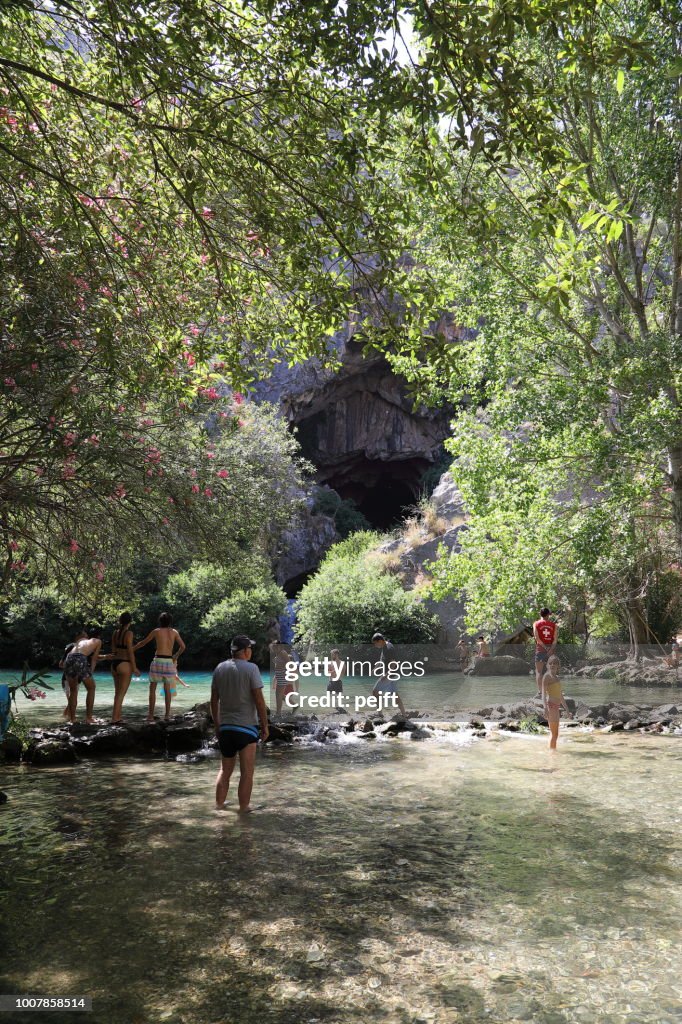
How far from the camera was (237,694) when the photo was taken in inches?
285

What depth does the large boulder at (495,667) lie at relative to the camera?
25.1 metres

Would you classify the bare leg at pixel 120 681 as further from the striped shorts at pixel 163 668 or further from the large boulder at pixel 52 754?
the large boulder at pixel 52 754

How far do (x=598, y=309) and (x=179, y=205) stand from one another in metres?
10.5

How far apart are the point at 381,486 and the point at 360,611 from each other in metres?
24.9

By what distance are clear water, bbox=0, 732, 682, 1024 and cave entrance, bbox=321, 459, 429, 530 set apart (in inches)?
1573

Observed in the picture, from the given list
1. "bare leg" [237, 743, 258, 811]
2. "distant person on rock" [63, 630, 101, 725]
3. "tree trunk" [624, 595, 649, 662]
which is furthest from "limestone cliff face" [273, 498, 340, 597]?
"bare leg" [237, 743, 258, 811]

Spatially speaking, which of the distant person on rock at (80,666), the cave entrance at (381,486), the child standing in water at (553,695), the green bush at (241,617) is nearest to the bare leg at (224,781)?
the distant person on rock at (80,666)

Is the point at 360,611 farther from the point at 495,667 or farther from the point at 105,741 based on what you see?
the point at 105,741

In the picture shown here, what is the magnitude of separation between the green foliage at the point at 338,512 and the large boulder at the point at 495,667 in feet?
59.0

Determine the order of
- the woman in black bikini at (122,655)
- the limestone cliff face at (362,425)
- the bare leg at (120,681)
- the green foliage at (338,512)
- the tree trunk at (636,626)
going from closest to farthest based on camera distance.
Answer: the woman in black bikini at (122,655) → the bare leg at (120,681) → the tree trunk at (636,626) → the green foliage at (338,512) → the limestone cliff face at (362,425)

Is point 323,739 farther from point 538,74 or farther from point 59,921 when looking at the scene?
point 538,74

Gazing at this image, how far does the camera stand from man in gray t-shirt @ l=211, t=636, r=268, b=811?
7.24m

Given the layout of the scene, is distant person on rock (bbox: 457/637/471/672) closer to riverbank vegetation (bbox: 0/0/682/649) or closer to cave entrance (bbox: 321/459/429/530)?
riverbank vegetation (bbox: 0/0/682/649)

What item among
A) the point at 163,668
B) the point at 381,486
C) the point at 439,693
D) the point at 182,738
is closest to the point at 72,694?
the point at 163,668
